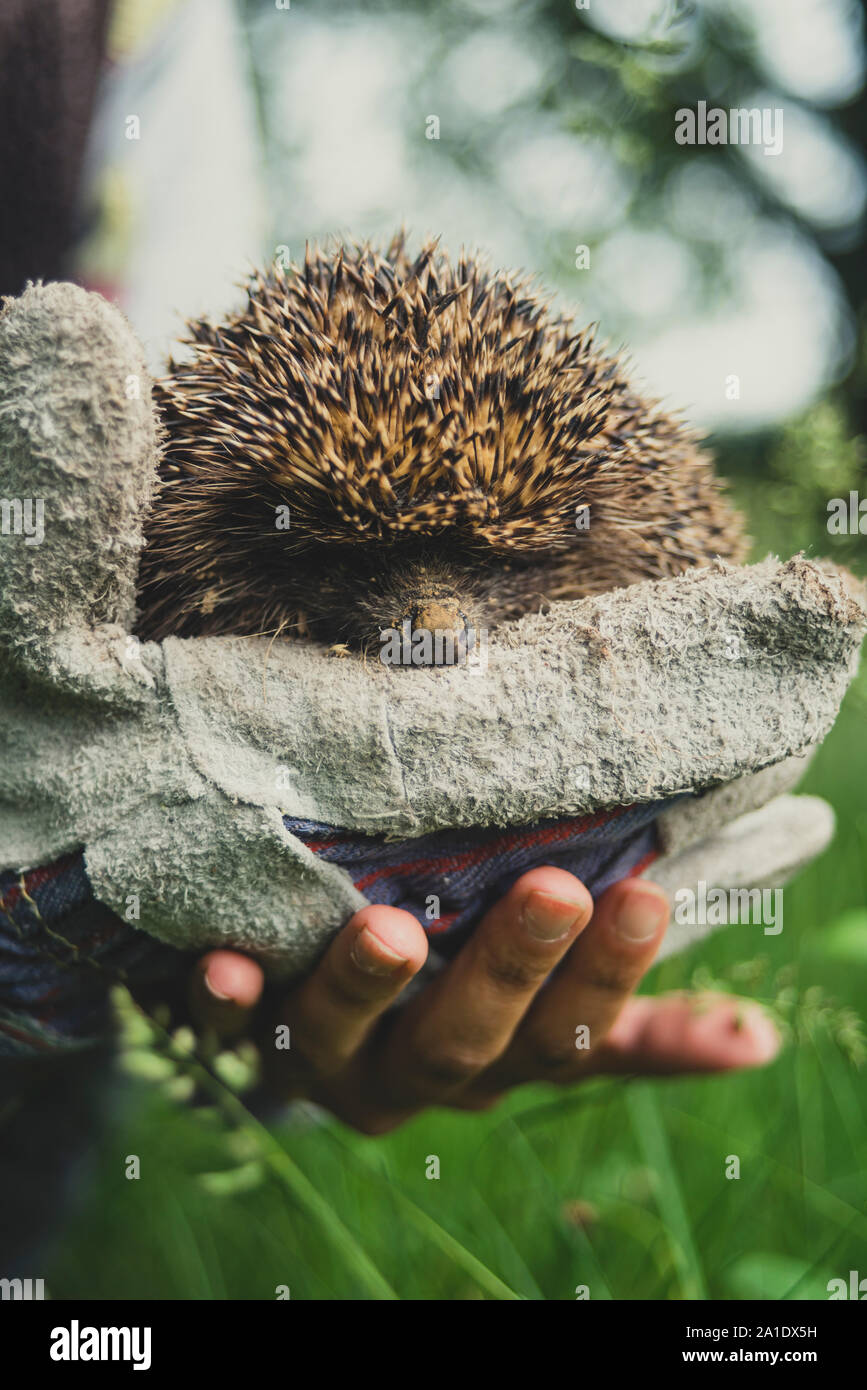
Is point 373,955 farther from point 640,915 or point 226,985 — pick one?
point 640,915

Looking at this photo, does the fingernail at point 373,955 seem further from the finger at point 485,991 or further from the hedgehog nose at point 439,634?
the hedgehog nose at point 439,634

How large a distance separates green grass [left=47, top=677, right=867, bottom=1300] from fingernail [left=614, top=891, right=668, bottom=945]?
6.5 inches

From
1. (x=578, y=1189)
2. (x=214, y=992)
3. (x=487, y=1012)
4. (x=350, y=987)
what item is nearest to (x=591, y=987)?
(x=487, y=1012)

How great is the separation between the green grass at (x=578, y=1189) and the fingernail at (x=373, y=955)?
189 mm

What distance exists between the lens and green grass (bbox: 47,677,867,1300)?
3.58ft

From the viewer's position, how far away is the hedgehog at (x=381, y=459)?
30.1 inches

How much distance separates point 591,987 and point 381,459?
562 millimetres

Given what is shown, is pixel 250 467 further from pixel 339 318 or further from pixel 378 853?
pixel 378 853

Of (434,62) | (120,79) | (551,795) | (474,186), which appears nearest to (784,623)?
(551,795)

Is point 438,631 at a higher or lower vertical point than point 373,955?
higher

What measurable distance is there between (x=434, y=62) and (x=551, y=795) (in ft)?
9.99

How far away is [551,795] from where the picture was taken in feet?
2.41

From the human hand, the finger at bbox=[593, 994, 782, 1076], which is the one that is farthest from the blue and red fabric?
the finger at bbox=[593, 994, 782, 1076]

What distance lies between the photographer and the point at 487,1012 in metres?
0.92
